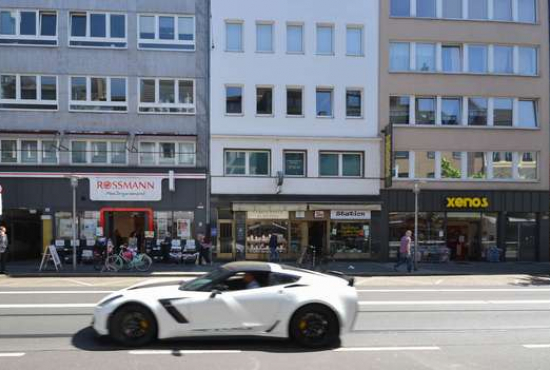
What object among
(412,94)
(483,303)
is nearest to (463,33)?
(412,94)

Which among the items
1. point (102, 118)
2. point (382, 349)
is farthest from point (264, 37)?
point (382, 349)

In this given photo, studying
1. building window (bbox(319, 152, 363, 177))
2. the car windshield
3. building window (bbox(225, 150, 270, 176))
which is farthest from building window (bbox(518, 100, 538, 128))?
the car windshield

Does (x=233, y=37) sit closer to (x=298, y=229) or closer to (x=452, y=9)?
(x=298, y=229)

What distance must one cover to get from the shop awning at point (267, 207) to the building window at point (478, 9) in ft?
43.4

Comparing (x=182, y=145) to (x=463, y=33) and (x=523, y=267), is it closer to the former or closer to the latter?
(x=463, y=33)

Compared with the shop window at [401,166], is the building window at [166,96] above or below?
above

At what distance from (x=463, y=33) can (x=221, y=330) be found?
22.5 meters

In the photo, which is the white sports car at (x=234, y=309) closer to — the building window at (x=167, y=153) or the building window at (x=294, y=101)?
the building window at (x=167, y=153)

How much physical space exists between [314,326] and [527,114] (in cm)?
2250

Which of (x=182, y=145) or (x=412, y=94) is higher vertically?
(x=412, y=94)

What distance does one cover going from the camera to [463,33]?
24.8m

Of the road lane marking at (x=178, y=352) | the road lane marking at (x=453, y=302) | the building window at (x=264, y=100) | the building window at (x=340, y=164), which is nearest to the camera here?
the road lane marking at (x=178, y=352)

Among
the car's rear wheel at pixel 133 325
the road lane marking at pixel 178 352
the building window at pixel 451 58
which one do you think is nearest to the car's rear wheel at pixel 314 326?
the road lane marking at pixel 178 352

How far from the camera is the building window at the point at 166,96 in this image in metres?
23.0
